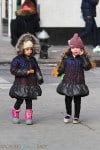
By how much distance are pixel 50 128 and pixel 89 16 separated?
33.7ft

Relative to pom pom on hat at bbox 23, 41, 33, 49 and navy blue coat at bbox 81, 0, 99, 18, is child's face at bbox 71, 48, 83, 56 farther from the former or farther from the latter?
navy blue coat at bbox 81, 0, 99, 18

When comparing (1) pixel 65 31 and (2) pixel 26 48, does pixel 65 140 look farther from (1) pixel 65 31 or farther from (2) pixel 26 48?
(1) pixel 65 31

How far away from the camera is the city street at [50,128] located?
8.02 meters

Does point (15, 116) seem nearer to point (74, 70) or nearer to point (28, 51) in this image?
point (28, 51)

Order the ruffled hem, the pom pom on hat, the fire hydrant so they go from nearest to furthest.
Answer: the pom pom on hat
the ruffled hem
the fire hydrant

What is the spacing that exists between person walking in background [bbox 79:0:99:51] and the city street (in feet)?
22.6

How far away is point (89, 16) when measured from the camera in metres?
19.0

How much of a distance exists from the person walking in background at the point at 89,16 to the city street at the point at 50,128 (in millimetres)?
6899

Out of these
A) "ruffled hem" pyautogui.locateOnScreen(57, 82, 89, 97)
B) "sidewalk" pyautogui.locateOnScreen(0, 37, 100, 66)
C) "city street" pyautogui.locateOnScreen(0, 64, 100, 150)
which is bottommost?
"sidewalk" pyautogui.locateOnScreen(0, 37, 100, 66)

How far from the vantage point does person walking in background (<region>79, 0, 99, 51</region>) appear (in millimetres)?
18859

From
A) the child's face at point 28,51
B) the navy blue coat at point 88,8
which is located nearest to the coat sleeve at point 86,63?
the child's face at point 28,51

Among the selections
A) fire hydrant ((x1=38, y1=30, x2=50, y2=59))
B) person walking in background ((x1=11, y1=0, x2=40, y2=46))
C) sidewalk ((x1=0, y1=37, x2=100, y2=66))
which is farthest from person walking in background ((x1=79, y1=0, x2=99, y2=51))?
person walking in background ((x1=11, y1=0, x2=40, y2=46))

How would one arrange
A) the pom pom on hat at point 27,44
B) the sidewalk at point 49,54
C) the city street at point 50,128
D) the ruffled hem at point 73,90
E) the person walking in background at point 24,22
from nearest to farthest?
1. the city street at point 50,128
2. the pom pom on hat at point 27,44
3. the ruffled hem at point 73,90
4. the person walking in background at point 24,22
5. the sidewalk at point 49,54

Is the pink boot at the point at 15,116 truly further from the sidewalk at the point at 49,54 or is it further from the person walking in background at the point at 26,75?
the sidewalk at the point at 49,54
